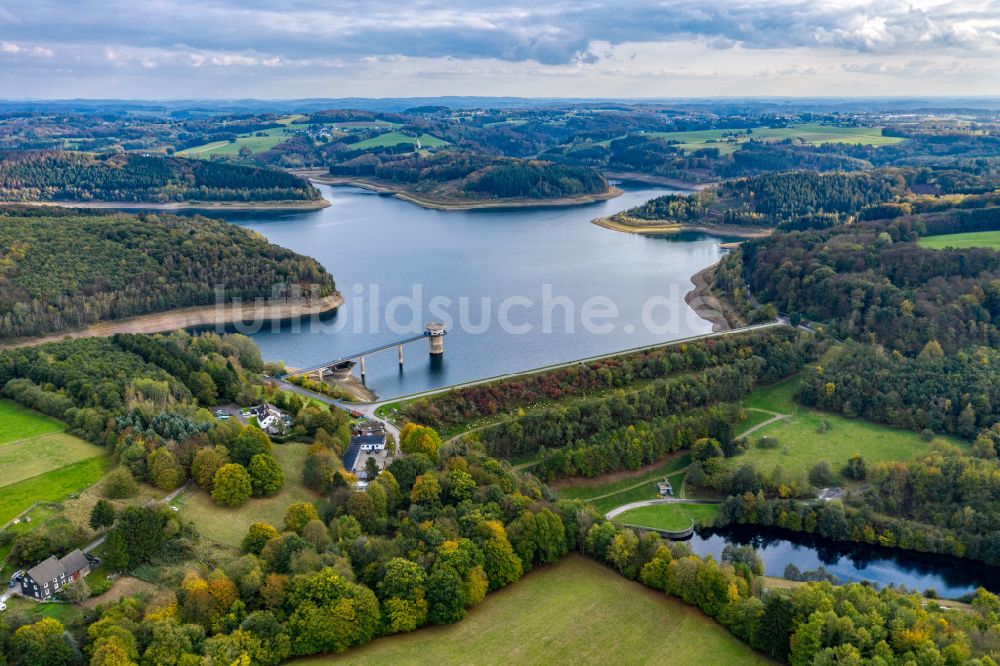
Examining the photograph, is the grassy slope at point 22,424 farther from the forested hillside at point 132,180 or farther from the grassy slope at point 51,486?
the forested hillside at point 132,180

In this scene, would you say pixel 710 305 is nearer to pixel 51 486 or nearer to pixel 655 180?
pixel 51 486

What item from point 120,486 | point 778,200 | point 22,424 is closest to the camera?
point 120,486

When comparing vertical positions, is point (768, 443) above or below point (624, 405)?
below

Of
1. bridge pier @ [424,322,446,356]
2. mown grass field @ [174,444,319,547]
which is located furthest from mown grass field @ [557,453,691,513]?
bridge pier @ [424,322,446,356]

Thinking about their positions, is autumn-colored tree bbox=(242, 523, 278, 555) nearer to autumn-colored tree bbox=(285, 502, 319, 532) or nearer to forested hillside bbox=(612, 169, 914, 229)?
autumn-colored tree bbox=(285, 502, 319, 532)

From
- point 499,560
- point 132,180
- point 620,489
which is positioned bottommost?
point 620,489

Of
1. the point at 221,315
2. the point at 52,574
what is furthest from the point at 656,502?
the point at 221,315

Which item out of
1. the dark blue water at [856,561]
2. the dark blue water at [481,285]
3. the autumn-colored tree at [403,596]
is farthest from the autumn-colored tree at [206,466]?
the dark blue water at [856,561]
